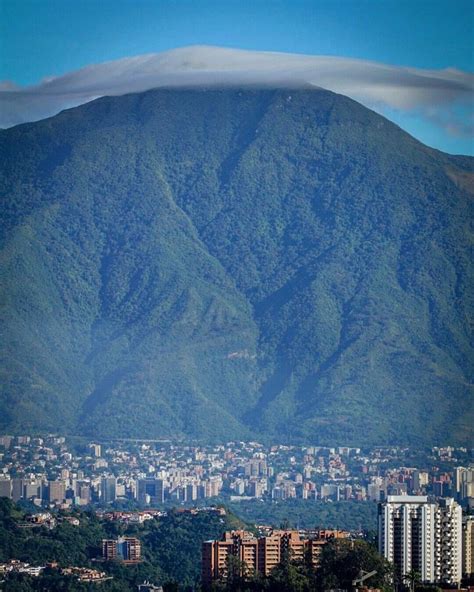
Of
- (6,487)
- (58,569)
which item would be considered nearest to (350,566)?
(58,569)

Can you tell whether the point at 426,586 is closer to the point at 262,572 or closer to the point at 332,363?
the point at 262,572

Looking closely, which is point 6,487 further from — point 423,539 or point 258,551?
point 423,539

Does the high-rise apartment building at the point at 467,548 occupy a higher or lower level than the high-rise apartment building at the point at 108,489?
higher

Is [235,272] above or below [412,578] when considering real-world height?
above

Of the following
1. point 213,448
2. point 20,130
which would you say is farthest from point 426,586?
point 20,130

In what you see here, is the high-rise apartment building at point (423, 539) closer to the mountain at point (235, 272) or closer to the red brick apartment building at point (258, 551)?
the red brick apartment building at point (258, 551)

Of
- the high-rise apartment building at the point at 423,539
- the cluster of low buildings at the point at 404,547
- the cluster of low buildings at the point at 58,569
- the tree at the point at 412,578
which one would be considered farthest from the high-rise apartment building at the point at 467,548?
the cluster of low buildings at the point at 58,569
